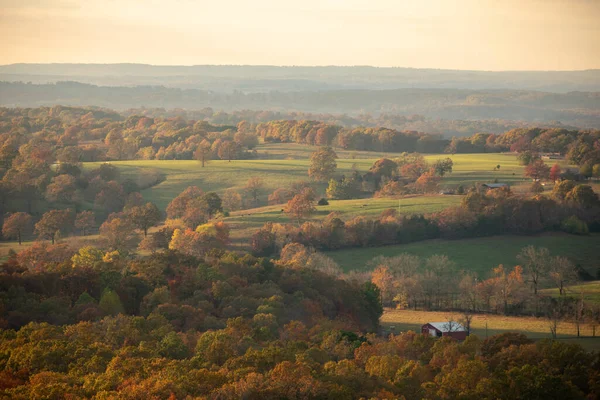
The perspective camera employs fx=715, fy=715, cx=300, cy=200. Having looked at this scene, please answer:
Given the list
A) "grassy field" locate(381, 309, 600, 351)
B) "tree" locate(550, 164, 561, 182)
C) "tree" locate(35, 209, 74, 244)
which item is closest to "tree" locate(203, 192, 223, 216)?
"tree" locate(35, 209, 74, 244)

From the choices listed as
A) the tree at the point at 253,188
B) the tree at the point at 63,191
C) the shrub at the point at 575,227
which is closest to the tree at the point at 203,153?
the tree at the point at 253,188

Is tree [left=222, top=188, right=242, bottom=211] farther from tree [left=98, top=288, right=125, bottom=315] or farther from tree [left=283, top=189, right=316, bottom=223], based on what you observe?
tree [left=98, top=288, right=125, bottom=315]

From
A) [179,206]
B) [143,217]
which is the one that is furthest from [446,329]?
[179,206]

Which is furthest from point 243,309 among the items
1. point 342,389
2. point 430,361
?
point 342,389

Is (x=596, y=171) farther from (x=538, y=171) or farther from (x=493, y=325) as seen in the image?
(x=493, y=325)

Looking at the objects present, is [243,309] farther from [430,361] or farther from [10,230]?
[10,230]
